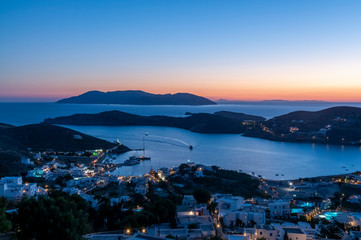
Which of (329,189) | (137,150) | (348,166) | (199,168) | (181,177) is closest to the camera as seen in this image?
(329,189)

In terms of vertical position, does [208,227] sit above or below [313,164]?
above

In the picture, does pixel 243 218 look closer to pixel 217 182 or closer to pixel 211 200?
pixel 211 200

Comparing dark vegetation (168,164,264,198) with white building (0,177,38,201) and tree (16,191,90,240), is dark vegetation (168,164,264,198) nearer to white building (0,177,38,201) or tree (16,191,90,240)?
white building (0,177,38,201)

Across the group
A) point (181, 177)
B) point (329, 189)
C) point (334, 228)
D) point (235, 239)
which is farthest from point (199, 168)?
point (235, 239)

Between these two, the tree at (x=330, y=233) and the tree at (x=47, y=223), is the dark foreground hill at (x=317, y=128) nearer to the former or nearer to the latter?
the tree at (x=330, y=233)

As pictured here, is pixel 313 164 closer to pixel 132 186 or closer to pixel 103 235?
pixel 132 186

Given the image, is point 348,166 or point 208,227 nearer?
point 208,227
